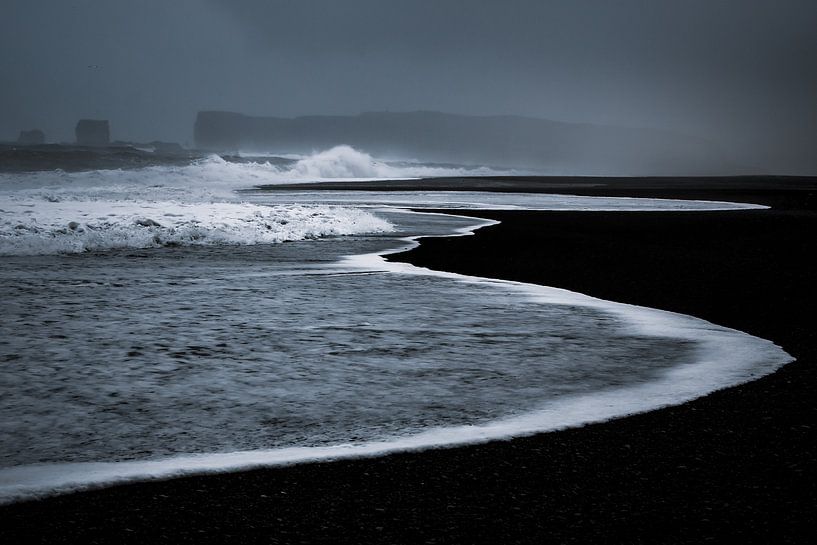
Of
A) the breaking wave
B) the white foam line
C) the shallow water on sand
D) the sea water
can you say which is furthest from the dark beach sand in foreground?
the breaking wave

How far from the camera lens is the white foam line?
3.13 m

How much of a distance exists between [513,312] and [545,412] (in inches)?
118

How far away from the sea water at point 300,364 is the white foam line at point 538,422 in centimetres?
1

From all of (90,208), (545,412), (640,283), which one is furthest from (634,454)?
(90,208)

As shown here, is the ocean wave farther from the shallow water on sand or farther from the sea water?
the shallow water on sand

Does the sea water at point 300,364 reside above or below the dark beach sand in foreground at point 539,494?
below

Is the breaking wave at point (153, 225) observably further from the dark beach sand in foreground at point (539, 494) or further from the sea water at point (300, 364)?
the dark beach sand in foreground at point (539, 494)

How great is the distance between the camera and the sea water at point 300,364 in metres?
3.59

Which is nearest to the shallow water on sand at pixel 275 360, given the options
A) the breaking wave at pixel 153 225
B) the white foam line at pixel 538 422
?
the white foam line at pixel 538 422

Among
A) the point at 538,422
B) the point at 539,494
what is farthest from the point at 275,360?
the point at 539,494

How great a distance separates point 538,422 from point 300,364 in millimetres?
1711

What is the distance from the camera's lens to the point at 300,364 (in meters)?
5.06

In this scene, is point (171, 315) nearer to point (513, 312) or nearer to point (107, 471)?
point (513, 312)

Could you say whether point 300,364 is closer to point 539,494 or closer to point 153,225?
point 539,494
